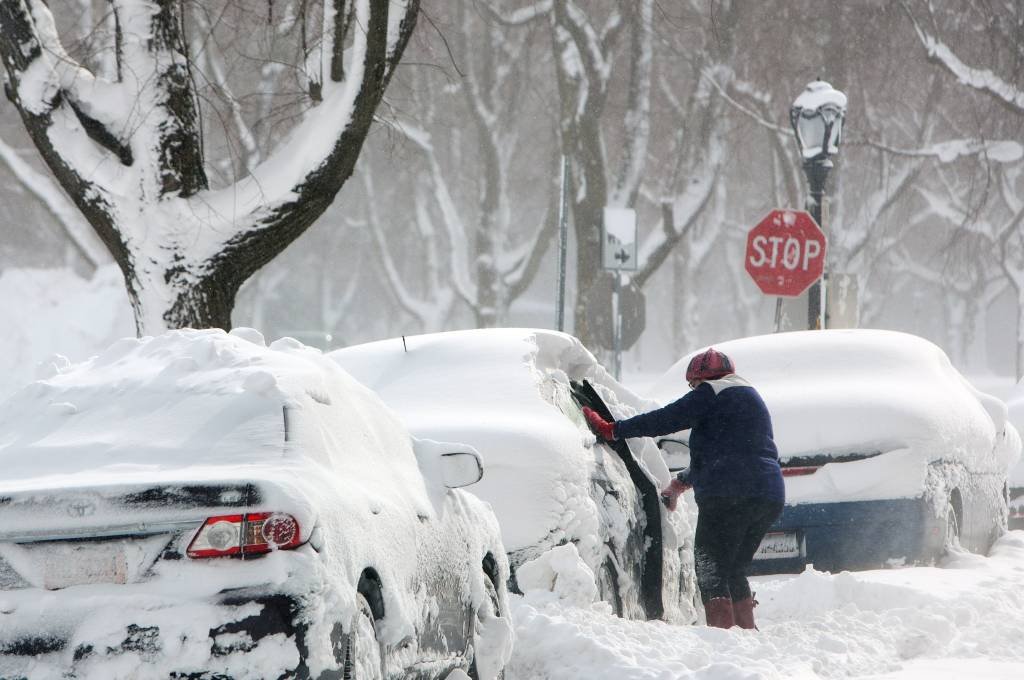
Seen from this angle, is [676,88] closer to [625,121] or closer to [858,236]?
[858,236]

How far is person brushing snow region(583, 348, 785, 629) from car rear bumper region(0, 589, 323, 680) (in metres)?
3.88

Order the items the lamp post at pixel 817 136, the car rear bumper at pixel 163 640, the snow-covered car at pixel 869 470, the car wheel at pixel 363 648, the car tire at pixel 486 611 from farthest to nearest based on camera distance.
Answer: the lamp post at pixel 817 136 → the snow-covered car at pixel 869 470 → the car tire at pixel 486 611 → the car wheel at pixel 363 648 → the car rear bumper at pixel 163 640

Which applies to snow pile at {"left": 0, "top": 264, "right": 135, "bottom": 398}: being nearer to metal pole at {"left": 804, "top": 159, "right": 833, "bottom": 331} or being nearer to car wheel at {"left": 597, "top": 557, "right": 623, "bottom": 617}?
metal pole at {"left": 804, "top": 159, "right": 833, "bottom": 331}

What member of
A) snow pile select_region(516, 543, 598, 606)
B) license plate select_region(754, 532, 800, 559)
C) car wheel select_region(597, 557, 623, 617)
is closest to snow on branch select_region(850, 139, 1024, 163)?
license plate select_region(754, 532, 800, 559)

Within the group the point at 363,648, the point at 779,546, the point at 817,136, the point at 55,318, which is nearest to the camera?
the point at 363,648

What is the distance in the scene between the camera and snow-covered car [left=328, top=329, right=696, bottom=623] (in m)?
6.25

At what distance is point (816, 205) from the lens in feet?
50.8

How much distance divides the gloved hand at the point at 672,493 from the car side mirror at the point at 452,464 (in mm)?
2709

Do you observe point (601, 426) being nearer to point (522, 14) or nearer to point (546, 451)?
point (546, 451)

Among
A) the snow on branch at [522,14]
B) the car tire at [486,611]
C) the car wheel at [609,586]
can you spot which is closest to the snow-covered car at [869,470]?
the car wheel at [609,586]

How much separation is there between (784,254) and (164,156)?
7124 millimetres

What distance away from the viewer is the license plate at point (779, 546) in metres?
8.82

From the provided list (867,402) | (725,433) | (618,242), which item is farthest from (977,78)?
(725,433)

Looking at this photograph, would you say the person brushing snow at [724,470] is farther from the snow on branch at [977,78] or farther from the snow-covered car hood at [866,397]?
the snow on branch at [977,78]
